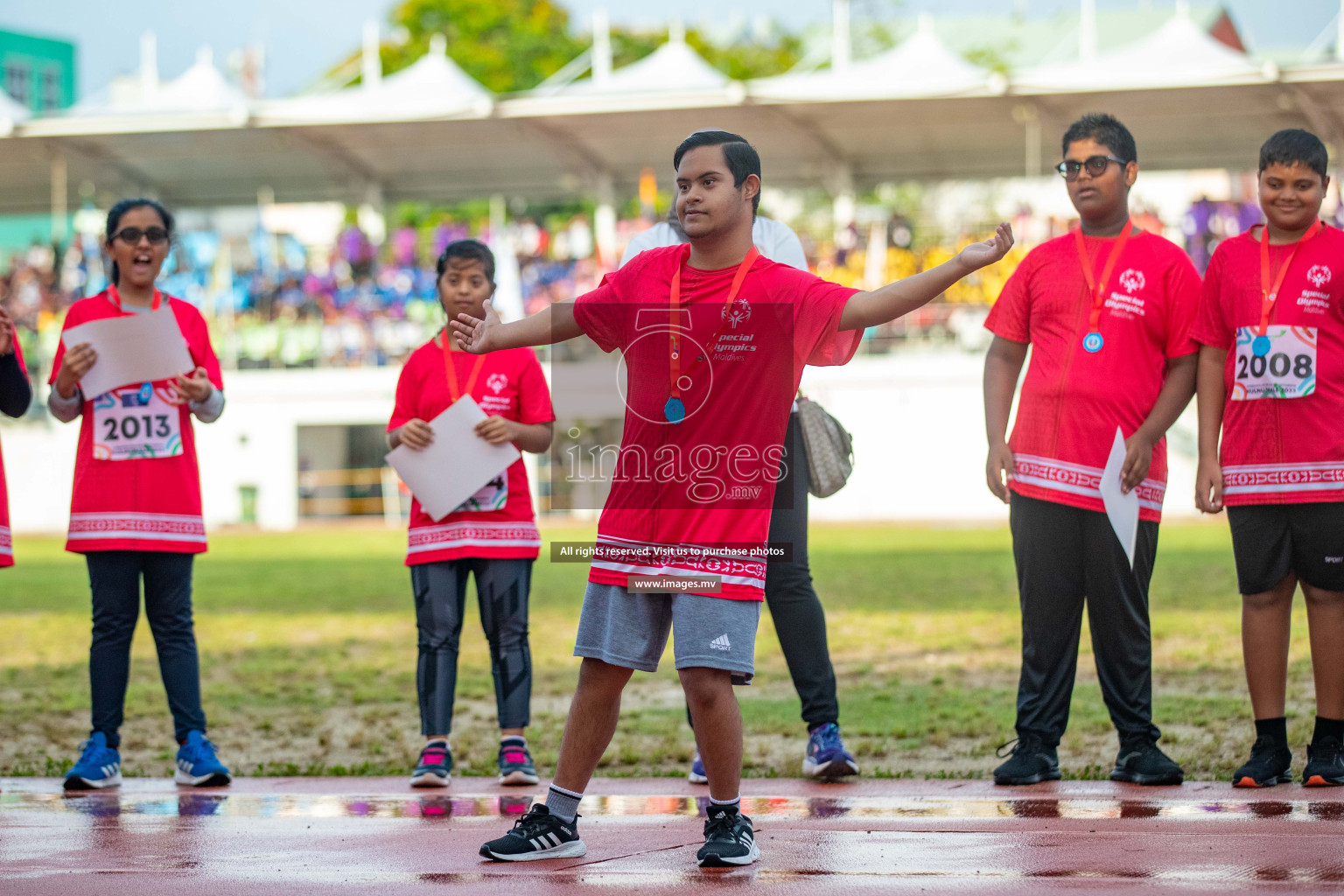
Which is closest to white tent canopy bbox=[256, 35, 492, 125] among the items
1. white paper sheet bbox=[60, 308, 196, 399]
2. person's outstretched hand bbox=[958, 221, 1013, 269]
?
white paper sheet bbox=[60, 308, 196, 399]

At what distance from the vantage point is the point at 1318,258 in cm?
492

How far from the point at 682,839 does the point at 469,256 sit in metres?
2.46

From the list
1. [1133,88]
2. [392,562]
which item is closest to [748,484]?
[392,562]

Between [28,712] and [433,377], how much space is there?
344 centimetres

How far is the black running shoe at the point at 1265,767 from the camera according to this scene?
479 cm

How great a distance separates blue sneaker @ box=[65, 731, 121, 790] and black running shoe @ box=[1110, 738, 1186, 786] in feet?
11.9

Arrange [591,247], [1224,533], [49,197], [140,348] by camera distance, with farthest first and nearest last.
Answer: [49,197] < [591,247] < [1224,533] < [140,348]

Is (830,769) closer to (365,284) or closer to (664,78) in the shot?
(664,78)

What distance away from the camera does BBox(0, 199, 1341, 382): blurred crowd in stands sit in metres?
29.2

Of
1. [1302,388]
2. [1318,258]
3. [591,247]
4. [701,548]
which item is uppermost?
[591,247]

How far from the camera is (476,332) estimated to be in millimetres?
4133

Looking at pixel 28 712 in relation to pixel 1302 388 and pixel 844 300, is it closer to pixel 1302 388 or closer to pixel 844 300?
pixel 844 300

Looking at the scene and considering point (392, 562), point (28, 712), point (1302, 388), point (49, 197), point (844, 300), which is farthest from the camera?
point (49, 197)

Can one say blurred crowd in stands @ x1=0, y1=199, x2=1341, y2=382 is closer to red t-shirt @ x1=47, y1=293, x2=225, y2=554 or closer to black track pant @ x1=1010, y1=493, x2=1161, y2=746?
black track pant @ x1=1010, y1=493, x2=1161, y2=746
